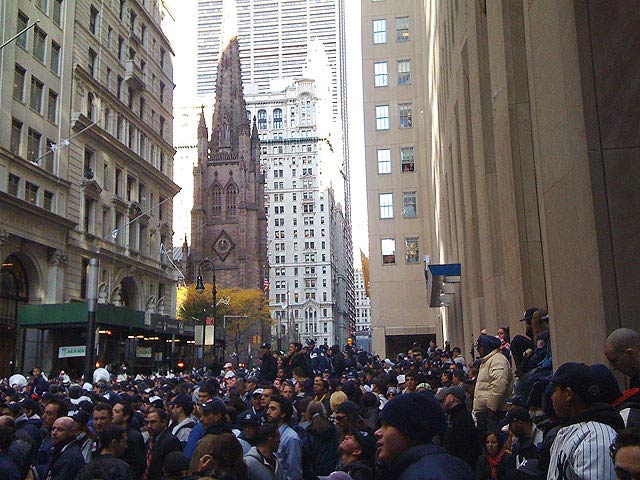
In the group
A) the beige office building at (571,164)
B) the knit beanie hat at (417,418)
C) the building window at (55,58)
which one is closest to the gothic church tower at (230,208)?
the building window at (55,58)

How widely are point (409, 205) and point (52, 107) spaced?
26.2 meters

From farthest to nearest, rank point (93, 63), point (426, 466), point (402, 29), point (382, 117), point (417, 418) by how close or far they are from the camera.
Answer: point (402, 29) < point (382, 117) < point (93, 63) < point (417, 418) < point (426, 466)

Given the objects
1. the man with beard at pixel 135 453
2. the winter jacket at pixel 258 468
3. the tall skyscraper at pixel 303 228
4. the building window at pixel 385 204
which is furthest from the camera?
the tall skyscraper at pixel 303 228

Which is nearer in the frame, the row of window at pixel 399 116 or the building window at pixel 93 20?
the building window at pixel 93 20

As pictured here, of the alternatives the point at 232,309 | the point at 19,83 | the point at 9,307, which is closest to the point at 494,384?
the point at 9,307

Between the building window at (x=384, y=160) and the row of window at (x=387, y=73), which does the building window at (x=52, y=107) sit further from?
the row of window at (x=387, y=73)

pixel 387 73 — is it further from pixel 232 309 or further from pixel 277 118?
pixel 277 118

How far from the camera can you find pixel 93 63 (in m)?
45.1

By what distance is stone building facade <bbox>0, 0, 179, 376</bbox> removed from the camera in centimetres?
3572

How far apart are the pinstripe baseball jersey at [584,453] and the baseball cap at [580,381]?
321 millimetres

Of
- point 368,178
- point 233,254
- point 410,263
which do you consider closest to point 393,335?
point 410,263

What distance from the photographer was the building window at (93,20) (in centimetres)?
4475

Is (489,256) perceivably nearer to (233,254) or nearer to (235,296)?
(235,296)

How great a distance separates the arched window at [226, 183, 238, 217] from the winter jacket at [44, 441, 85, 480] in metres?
120
